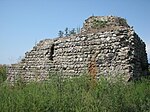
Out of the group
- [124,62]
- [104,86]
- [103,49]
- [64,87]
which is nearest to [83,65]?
[103,49]

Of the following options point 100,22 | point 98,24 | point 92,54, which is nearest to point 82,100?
point 92,54

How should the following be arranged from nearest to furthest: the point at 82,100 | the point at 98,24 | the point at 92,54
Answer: the point at 82,100, the point at 92,54, the point at 98,24

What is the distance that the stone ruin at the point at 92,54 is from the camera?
8883 millimetres

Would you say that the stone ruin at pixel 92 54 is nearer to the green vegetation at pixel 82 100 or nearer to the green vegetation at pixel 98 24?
Answer: the green vegetation at pixel 98 24

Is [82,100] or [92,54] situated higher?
[92,54]

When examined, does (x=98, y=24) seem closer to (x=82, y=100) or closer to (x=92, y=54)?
(x=92, y=54)

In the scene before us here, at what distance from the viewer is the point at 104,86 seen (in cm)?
657

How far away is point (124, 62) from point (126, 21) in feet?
14.3

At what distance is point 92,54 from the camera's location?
9484mm

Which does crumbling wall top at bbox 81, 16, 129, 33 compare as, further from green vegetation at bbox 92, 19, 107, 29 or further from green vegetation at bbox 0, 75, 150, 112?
green vegetation at bbox 0, 75, 150, 112

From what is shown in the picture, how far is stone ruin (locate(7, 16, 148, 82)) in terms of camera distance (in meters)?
8.88

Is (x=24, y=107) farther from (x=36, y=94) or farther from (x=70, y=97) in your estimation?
(x=70, y=97)

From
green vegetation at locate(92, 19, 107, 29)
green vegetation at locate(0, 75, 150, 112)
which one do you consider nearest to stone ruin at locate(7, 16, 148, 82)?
green vegetation at locate(92, 19, 107, 29)

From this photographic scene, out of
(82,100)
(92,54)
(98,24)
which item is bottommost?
(82,100)
